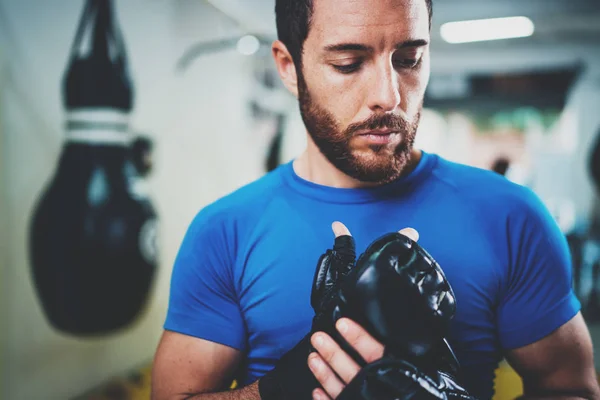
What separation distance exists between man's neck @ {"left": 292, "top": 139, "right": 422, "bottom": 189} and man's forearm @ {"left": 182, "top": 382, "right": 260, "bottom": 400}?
0.47 m

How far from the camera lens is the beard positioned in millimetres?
1043

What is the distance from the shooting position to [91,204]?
1.97 metres

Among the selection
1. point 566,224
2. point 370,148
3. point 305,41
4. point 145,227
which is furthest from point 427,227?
point 566,224

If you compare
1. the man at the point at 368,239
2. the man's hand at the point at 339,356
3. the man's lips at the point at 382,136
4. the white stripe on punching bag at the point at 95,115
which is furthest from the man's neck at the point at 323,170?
the white stripe on punching bag at the point at 95,115

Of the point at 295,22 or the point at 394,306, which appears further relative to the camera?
the point at 295,22

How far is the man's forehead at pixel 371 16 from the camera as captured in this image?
103cm

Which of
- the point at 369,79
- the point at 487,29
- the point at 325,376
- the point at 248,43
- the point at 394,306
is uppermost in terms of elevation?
the point at 487,29

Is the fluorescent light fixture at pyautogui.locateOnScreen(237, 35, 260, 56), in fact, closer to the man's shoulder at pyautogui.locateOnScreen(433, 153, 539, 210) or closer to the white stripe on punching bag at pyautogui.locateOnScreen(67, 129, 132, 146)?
the white stripe on punching bag at pyautogui.locateOnScreen(67, 129, 132, 146)

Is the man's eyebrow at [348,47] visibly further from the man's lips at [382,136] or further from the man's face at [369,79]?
the man's lips at [382,136]

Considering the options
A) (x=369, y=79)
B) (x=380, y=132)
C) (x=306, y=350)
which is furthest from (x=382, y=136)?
(x=306, y=350)

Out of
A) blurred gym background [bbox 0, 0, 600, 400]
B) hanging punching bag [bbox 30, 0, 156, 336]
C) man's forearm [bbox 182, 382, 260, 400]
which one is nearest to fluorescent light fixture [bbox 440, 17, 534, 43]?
blurred gym background [bbox 0, 0, 600, 400]

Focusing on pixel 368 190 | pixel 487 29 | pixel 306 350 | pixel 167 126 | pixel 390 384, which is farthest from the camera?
pixel 487 29

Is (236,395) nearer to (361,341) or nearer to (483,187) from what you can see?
(361,341)

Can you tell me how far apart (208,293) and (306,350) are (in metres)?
0.29
